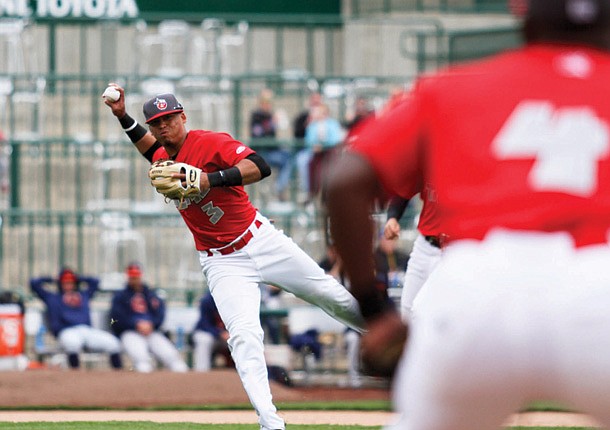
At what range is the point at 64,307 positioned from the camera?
12680mm

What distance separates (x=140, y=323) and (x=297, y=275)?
17.9 ft

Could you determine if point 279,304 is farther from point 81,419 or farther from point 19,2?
point 19,2

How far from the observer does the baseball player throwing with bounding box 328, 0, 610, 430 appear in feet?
7.70

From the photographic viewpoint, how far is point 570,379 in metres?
2.35

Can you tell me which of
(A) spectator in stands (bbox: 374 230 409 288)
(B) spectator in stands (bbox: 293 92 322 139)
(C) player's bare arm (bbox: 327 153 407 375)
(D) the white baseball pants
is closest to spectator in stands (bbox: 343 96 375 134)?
(B) spectator in stands (bbox: 293 92 322 139)

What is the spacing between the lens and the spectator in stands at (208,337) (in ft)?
40.8

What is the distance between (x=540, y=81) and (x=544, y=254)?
0.36m

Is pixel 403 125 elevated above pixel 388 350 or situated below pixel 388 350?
above

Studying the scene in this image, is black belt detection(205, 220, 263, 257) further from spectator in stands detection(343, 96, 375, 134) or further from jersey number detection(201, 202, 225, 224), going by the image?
spectator in stands detection(343, 96, 375, 134)

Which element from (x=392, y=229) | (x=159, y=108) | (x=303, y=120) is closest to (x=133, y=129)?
(x=159, y=108)

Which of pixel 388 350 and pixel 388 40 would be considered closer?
pixel 388 350

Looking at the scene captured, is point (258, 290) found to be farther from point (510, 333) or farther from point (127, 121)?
point (510, 333)

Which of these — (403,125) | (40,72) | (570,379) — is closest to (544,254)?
(570,379)

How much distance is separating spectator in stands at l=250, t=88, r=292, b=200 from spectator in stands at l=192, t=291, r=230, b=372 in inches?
127
